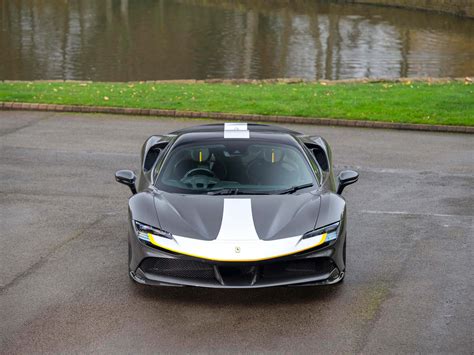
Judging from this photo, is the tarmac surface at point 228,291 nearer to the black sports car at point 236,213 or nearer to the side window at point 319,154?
the black sports car at point 236,213

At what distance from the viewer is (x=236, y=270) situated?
902 centimetres

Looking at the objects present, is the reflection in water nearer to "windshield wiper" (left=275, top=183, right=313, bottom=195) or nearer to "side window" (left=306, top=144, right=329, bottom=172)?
"side window" (left=306, top=144, right=329, bottom=172)

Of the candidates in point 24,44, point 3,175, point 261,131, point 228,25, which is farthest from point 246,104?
point 228,25

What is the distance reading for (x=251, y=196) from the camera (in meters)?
9.99

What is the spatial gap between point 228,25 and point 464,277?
A: 40833 mm

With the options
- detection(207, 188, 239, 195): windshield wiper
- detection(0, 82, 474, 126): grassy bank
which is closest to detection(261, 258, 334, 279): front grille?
detection(207, 188, 239, 195): windshield wiper

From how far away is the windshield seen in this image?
33.8ft

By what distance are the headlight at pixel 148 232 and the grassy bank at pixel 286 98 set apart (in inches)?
460

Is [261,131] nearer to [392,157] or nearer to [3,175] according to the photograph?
[3,175]

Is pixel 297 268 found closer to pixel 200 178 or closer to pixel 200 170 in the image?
pixel 200 178

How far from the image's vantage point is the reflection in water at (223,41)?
34.5 m

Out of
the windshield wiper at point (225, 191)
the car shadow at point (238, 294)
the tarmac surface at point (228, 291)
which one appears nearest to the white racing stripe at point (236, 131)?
the windshield wiper at point (225, 191)

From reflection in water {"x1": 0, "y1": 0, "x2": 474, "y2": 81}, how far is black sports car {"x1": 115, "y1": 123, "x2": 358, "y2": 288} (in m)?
21.6

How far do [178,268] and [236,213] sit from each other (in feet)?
2.52
